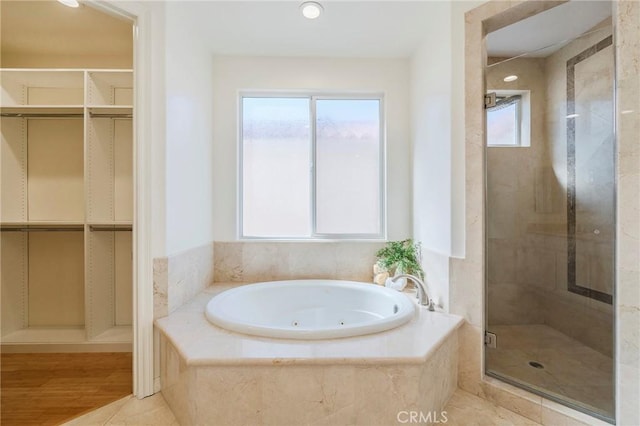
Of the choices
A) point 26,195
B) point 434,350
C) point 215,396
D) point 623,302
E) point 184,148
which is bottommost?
point 215,396

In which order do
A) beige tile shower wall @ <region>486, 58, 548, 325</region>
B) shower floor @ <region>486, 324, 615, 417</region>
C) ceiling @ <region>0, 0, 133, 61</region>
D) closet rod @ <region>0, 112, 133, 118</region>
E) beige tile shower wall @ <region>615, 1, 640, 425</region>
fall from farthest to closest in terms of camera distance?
closet rod @ <region>0, 112, 133, 118</region>
ceiling @ <region>0, 0, 133, 61</region>
beige tile shower wall @ <region>486, 58, 548, 325</region>
shower floor @ <region>486, 324, 615, 417</region>
beige tile shower wall @ <region>615, 1, 640, 425</region>

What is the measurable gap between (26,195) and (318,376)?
267 cm

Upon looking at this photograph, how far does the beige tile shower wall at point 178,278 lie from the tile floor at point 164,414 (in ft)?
1.47

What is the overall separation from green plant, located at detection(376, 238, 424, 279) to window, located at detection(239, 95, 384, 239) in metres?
0.25

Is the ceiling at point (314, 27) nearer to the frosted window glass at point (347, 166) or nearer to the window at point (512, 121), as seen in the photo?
the frosted window glass at point (347, 166)

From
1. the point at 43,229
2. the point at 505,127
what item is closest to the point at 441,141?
the point at 505,127

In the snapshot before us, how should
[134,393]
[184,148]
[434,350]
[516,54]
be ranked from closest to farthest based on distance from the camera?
[434,350], [134,393], [516,54], [184,148]

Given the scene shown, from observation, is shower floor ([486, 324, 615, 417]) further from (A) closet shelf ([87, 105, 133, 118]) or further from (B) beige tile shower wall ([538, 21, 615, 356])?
(A) closet shelf ([87, 105, 133, 118])

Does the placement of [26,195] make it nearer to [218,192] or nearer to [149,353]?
[218,192]

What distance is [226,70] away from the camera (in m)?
2.33

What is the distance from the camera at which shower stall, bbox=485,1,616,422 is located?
1.31 meters

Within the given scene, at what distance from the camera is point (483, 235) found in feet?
5.02

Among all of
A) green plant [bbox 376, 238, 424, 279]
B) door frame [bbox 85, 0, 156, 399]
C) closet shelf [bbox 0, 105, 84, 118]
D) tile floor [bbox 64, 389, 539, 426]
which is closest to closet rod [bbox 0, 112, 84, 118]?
closet shelf [bbox 0, 105, 84, 118]

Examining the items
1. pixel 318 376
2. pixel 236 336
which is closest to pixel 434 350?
pixel 318 376
